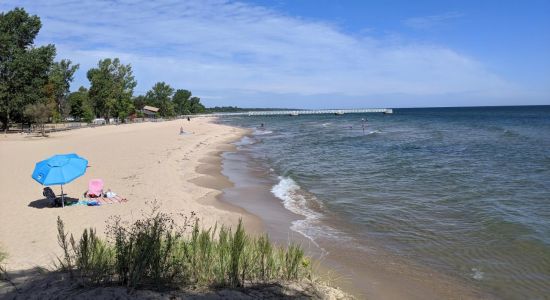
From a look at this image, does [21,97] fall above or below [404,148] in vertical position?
above

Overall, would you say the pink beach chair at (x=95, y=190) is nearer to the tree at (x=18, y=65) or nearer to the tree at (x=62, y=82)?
the tree at (x=18, y=65)

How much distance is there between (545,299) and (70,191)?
1418 cm

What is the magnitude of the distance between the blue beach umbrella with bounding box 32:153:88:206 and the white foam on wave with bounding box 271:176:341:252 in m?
6.35

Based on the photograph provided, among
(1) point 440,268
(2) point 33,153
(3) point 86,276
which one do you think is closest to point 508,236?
(1) point 440,268

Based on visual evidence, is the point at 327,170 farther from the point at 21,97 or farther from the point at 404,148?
the point at 21,97

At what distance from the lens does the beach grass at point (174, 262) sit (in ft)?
18.6

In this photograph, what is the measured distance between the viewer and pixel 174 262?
611cm

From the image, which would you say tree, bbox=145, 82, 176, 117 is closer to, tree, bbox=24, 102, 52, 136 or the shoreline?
tree, bbox=24, 102, 52, 136

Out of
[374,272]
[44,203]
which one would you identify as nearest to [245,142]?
[44,203]

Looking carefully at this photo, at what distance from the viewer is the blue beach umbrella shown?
11.8m

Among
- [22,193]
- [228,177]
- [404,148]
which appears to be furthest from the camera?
[404,148]

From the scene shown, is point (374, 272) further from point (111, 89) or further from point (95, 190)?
point (111, 89)

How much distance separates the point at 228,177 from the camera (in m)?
21.1

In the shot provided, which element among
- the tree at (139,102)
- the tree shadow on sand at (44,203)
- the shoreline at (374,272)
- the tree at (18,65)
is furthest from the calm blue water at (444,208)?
the tree at (139,102)
